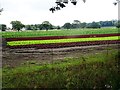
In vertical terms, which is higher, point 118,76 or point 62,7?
point 62,7

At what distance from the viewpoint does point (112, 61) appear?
14.3 metres

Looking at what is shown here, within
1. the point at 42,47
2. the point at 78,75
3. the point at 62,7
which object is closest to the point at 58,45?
the point at 42,47

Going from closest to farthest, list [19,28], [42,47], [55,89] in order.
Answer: [55,89] < [42,47] < [19,28]

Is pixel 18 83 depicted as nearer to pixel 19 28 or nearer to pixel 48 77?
pixel 48 77

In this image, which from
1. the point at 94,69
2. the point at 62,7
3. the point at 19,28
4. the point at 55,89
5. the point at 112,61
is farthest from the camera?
the point at 19,28

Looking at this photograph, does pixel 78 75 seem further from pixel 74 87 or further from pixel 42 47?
pixel 42 47

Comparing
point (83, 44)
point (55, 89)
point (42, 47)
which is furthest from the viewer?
point (83, 44)

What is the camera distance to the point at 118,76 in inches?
432

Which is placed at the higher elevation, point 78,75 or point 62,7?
point 62,7

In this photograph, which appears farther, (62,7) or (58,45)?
(58,45)

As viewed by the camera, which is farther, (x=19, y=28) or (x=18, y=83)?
(x=19, y=28)

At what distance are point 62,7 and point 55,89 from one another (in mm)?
3463

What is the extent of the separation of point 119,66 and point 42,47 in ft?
55.0

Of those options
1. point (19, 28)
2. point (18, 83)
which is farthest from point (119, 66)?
point (19, 28)
